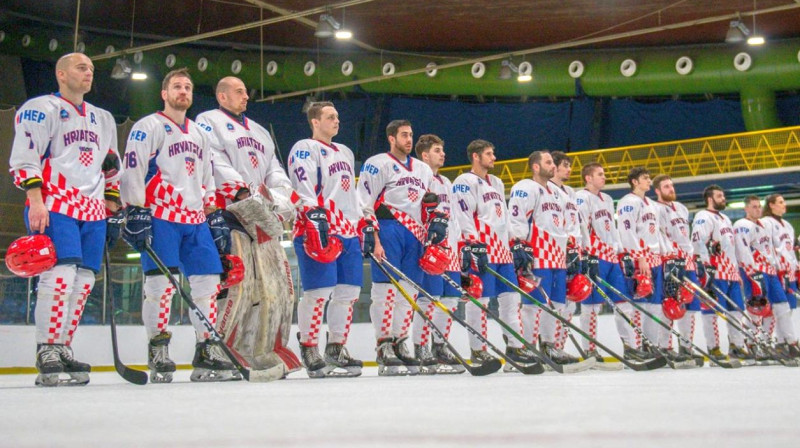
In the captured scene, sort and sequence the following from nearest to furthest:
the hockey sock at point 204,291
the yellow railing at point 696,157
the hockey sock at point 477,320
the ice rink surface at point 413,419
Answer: the ice rink surface at point 413,419 < the hockey sock at point 204,291 < the hockey sock at point 477,320 < the yellow railing at point 696,157

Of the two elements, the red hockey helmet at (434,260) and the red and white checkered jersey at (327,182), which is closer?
the red and white checkered jersey at (327,182)

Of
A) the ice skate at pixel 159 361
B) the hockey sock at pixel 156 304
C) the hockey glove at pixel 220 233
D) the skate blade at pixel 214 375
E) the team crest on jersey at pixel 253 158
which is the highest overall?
the team crest on jersey at pixel 253 158

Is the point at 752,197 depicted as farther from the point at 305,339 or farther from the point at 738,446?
the point at 738,446

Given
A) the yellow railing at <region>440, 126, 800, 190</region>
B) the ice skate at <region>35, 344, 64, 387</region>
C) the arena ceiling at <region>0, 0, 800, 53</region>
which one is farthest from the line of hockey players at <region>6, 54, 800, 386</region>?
the yellow railing at <region>440, 126, 800, 190</region>

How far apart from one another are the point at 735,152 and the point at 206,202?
14.0 metres

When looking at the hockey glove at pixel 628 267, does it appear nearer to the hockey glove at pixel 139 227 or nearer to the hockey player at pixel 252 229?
the hockey player at pixel 252 229

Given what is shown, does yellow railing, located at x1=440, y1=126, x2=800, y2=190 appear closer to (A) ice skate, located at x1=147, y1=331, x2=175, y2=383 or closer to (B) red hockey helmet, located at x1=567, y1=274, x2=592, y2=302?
(B) red hockey helmet, located at x1=567, y1=274, x2=592, y2=302

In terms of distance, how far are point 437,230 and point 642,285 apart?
8.36 feet

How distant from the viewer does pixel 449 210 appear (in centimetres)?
623

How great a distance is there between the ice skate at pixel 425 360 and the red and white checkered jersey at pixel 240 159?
131cm

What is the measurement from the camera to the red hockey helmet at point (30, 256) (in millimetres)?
3812

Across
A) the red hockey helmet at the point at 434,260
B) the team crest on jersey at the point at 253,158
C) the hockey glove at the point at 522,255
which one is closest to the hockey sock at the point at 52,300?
the team crest on jersey at the point at 253,158

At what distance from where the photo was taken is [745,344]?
8750 millimetres

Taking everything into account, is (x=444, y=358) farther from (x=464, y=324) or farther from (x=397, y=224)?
(x=397, y=224)
